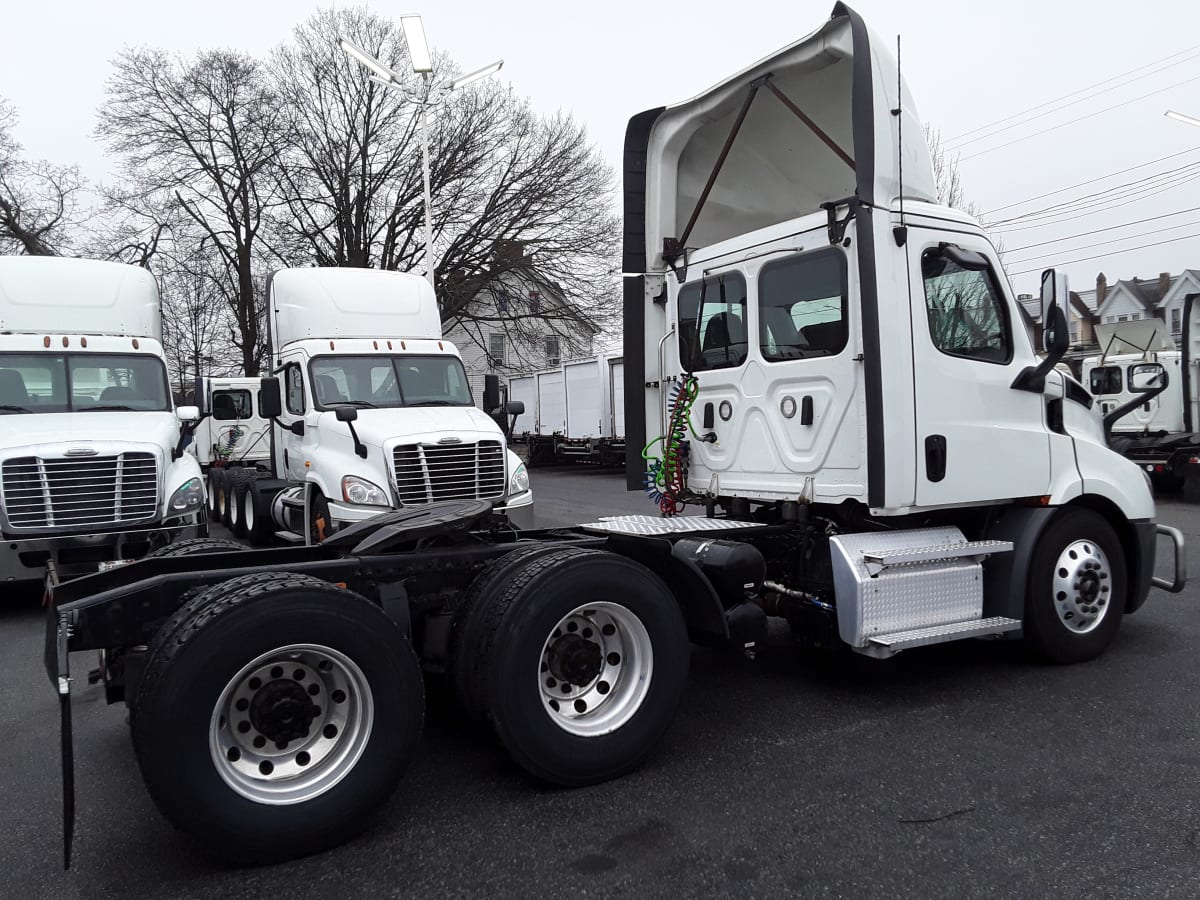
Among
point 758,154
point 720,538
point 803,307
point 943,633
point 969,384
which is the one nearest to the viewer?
point 943,633

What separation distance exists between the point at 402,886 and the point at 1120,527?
16.9 ft

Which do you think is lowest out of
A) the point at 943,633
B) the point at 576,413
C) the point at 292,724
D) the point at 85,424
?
the point at 943,633

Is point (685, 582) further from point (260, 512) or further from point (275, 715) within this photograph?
point (260, 512)

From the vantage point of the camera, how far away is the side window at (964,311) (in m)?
5.16

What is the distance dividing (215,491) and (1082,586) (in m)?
14.3

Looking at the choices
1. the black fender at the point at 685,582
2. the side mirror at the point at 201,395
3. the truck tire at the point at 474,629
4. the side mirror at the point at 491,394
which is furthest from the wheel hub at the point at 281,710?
the side mirror at the point at 201,395

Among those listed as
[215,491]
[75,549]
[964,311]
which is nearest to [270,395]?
[75,549]

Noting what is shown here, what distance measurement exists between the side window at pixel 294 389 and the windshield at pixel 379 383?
356mm

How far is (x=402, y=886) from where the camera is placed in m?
3.09

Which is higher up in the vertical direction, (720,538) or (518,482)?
(518,482)

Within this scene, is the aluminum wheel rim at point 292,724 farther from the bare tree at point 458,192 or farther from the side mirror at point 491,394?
the bare tree at point 458,192

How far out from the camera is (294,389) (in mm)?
10961

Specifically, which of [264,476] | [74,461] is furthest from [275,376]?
[74,461]

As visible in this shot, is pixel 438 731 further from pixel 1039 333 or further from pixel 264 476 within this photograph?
pixel 264 476
